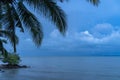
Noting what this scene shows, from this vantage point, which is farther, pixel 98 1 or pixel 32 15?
pixel 32 15

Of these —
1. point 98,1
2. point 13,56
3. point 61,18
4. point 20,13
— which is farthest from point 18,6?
point 13,56

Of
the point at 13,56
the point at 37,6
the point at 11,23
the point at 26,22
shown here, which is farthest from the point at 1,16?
the point at 13,56

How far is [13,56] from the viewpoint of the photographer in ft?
225

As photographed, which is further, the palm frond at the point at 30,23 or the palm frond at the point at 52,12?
the palm frond at the point at 30,23

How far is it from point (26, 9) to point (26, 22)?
0.53m

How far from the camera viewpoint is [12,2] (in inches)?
445

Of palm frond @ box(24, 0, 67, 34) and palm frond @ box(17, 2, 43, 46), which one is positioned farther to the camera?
palm frond @ box(17, 2, 43, 46)

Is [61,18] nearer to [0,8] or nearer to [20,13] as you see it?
[20,13]

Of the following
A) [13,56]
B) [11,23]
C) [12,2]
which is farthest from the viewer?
[13,56]

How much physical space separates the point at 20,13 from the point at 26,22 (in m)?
0.44

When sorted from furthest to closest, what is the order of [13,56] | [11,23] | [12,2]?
[13,56], [11,23], [12,2]

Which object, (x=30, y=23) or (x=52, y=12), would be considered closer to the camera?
(x=52, y=12)

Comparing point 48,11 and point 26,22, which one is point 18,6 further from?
point 48,11

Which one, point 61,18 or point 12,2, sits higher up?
point 12,2
